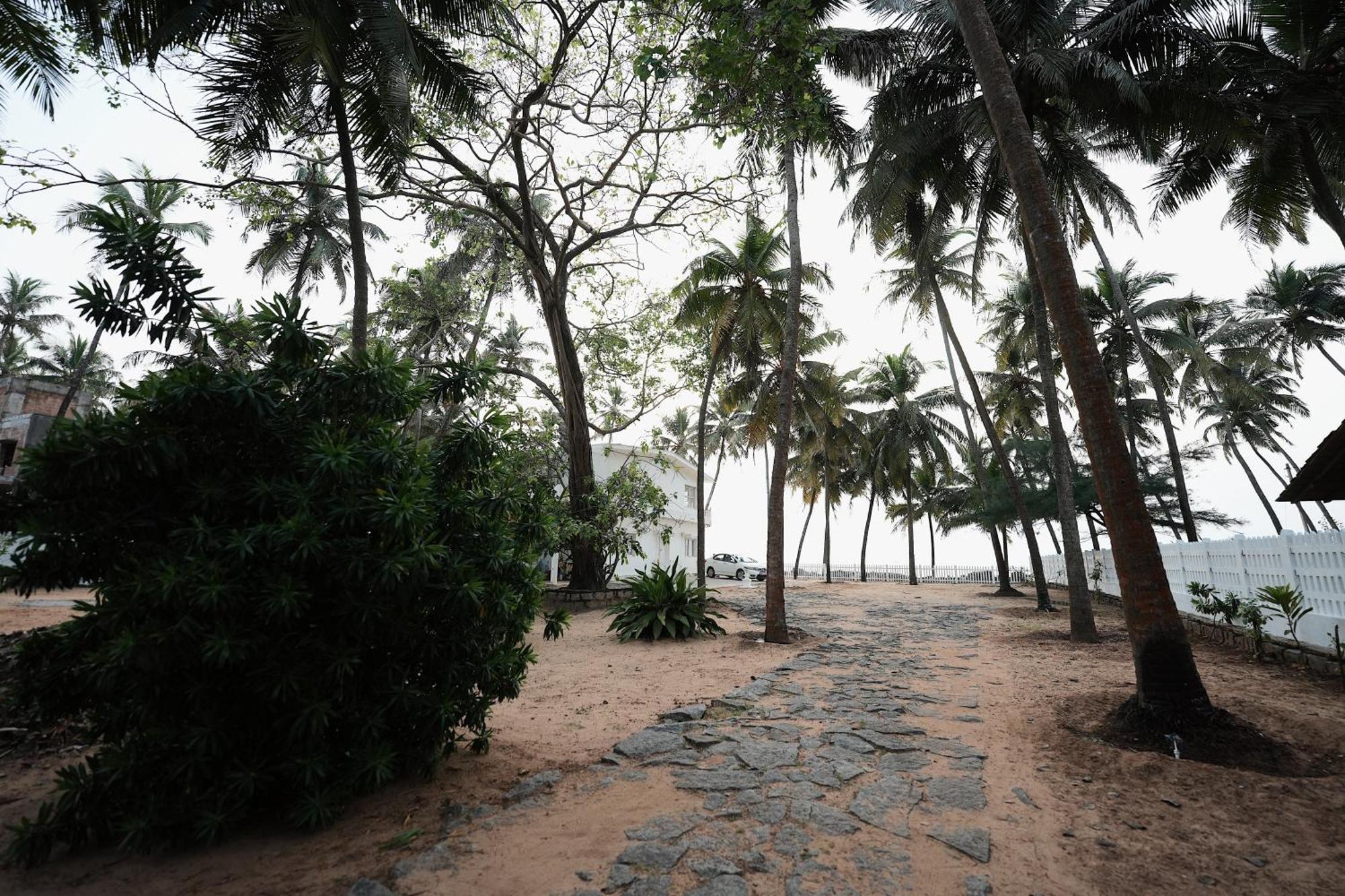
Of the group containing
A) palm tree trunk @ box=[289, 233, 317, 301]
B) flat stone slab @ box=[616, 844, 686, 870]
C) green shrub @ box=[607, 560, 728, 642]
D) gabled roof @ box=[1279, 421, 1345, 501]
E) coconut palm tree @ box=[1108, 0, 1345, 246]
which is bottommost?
flat stone slab @ box=[616, 844, 686, 870]

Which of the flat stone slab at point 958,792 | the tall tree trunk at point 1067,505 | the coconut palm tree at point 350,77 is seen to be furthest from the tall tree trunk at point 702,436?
the flat stone slab at point 958,792

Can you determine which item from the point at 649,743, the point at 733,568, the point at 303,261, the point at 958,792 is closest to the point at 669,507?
the point at 733,568

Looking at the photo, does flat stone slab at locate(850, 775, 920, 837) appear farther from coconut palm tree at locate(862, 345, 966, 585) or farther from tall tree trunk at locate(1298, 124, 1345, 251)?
coconut palm tree at locate(862, 345, 966, 585)

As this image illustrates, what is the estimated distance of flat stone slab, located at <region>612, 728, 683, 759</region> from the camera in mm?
4492

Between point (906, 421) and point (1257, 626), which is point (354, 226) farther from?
point (906, 421)

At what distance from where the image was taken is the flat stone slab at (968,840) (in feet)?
9.63

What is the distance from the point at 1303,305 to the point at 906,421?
46.0ft

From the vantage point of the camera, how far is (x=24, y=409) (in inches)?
957

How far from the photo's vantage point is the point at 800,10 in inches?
259

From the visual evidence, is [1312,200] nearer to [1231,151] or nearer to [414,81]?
[1231,151]

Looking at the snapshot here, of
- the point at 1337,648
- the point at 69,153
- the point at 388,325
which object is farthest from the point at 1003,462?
the point at 69,153

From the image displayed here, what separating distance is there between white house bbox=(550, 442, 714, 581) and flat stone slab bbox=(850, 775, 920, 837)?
61.6 ft

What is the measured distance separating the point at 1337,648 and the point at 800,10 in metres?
8.16

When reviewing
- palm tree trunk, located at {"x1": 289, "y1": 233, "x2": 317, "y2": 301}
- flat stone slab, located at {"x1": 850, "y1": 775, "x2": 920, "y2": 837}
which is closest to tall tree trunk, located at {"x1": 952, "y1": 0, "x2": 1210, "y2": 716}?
flat stone slab, located at {"x1": 850, "y1": 775, "x2": 920, "y2": 837}
